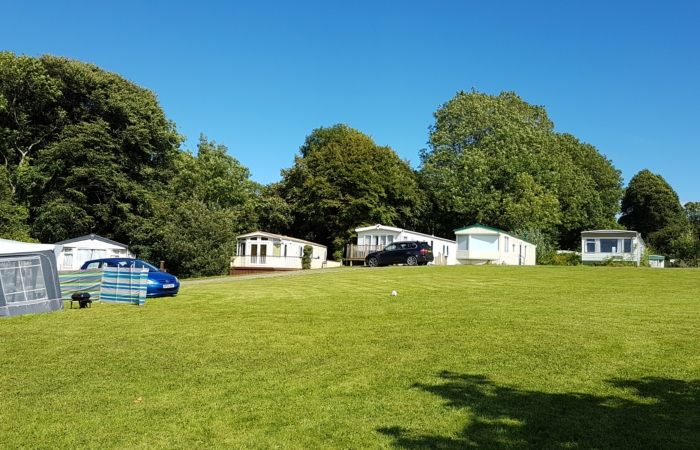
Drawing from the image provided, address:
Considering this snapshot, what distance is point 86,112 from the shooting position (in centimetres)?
4553

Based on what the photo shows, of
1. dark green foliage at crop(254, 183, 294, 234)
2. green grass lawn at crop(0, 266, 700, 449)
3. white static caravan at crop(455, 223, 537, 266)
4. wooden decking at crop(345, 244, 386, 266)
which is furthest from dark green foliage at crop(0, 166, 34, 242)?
white static caravan at crop(455, 223, 537, 266)

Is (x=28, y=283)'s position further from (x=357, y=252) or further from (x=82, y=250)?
(x=357, y=252)

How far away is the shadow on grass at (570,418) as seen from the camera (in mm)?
4855

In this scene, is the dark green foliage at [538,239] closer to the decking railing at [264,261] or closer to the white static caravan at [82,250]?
the decking railing at [264,261]

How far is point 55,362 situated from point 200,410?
149 inches

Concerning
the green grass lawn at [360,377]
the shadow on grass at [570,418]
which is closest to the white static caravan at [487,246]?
the green grass lawn at [360,377]

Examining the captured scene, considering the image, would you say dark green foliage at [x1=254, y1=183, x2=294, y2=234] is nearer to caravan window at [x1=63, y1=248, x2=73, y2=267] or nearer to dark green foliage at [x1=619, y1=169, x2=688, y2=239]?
caravan window at [x1=63, y1=248, x2=73, y2=267]

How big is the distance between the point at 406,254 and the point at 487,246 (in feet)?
34.0

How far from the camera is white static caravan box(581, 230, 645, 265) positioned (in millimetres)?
42594

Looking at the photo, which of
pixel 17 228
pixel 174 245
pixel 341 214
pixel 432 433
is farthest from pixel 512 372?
pixel 341 214

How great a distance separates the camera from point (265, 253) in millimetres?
43625

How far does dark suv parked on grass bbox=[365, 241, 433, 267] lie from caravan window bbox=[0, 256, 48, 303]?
22839 millimetres

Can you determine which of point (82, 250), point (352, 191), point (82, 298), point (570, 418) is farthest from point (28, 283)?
point (352, 191)

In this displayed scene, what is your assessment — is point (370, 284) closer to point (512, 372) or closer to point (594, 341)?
point (594, 341)
